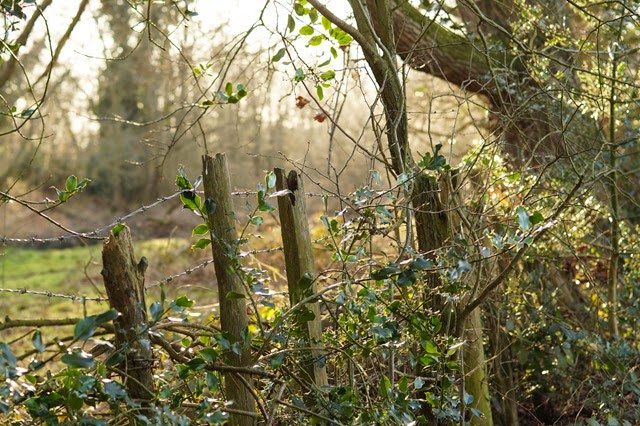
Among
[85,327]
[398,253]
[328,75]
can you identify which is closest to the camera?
[85,327]

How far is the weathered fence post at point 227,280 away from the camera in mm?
2699

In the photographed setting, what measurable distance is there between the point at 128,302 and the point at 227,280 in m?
0.39

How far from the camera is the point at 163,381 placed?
8.73ft

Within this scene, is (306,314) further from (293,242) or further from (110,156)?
(110,156)

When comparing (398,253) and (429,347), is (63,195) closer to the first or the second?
(429,347)

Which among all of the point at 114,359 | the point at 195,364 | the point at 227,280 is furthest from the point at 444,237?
the point at 114,359

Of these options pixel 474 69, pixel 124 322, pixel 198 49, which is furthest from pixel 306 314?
pixel 198 49

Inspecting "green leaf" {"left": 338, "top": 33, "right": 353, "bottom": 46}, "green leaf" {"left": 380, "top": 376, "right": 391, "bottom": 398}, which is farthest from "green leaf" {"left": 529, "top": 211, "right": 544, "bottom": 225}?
"green leaf" {"left": 338, "top": 33, "right": 353, "bottom": 46}

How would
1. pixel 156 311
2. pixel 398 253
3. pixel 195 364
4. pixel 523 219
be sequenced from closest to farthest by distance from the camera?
pixel 156 311, pixel 195 364, pixel 523 219, pixel 398 253

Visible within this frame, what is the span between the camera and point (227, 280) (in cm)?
272

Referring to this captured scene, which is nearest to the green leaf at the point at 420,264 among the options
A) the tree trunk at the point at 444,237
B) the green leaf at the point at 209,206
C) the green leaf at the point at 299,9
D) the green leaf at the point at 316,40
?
the green leaf at the point at 209,206

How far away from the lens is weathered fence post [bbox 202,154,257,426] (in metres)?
2.70

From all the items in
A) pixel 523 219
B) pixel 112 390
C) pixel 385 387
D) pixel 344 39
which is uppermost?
pixel 344 39

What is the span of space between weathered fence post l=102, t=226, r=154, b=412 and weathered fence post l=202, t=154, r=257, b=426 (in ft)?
1.06
